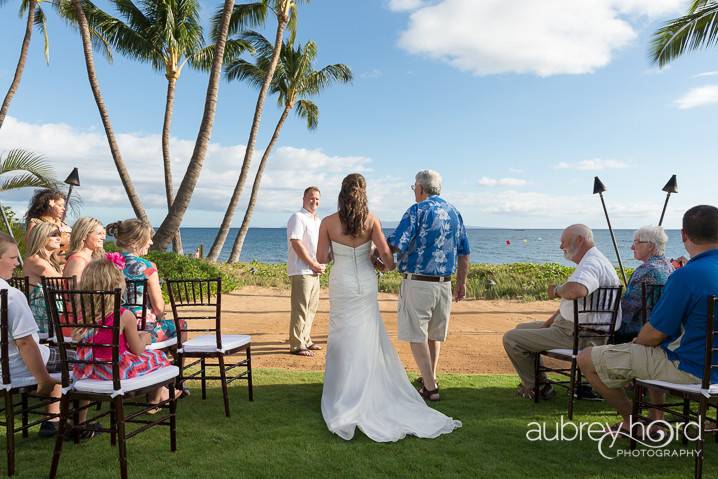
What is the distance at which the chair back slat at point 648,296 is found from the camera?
4.47m

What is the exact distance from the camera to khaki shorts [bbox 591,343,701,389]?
3631 millimetres

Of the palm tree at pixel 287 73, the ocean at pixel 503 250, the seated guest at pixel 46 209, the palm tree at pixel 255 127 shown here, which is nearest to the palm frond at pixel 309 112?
the palm tree at pixel 287 73

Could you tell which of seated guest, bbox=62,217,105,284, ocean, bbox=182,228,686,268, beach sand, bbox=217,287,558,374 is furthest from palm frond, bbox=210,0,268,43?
ocean, bbox=182,228,686,268

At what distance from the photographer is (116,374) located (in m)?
3.37

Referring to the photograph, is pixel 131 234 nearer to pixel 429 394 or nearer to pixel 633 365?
pixel 429 394

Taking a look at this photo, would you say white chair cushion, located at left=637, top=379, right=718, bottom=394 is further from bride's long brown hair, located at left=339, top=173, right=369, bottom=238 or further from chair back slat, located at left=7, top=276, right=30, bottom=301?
chair back slat, located at left=7, top=276, right=30, bottom=301

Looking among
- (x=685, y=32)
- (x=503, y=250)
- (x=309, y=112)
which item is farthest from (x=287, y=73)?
(x=503, y=250)

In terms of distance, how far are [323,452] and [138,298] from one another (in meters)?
2.24

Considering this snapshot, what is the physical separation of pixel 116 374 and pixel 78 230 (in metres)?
1.97

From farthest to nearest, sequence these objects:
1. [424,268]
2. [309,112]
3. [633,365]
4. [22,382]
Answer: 1. [309,112]
2. [424,268]
3. [633,365]
4. [22,382]

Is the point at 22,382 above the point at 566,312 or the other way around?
the other way around

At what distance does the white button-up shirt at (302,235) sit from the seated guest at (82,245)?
89.3 inches

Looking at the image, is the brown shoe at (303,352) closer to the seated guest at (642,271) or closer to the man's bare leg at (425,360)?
the man's bare leg at (425,360)

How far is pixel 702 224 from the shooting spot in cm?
354
